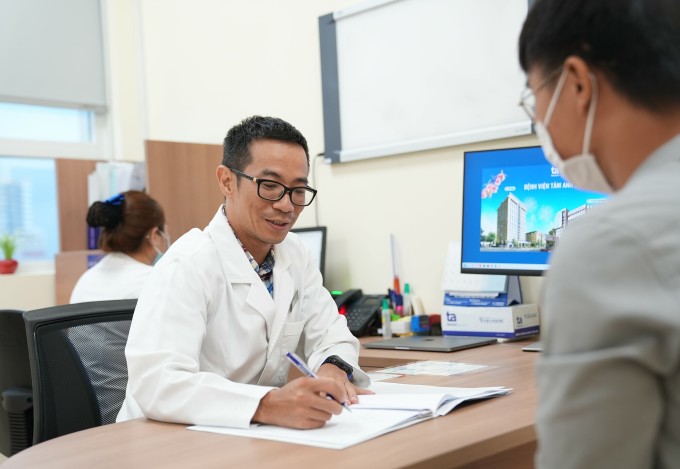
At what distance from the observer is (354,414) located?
4.28 feet

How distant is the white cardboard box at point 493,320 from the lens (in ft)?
7.43

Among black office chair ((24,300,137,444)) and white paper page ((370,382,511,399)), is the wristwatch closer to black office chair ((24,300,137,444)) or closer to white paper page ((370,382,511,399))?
white paper page ((370,382,511,399))

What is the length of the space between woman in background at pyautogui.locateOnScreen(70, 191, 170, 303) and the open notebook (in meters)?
1.43

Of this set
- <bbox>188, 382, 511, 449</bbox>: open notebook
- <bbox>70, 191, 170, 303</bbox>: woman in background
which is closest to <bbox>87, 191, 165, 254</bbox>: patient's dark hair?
<bbox>70, 191, 170, 303</bbox>: woman in background

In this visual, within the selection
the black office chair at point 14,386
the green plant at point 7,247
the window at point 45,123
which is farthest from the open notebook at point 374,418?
the window at point 45,123

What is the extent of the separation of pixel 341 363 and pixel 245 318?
23 centimetres

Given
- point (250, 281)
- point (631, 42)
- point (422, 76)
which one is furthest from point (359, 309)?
point (631, 42)

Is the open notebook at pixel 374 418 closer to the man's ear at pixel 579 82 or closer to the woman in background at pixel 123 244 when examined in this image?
the man's ear at pixel 579 82

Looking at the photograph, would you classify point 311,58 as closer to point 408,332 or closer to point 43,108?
point 408,332

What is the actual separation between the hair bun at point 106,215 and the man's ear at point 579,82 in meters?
2.25

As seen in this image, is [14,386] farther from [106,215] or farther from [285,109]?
[285,109]

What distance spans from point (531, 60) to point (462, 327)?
1.66m

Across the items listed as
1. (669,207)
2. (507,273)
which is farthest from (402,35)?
(669,207)

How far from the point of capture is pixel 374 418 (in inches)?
49.3
